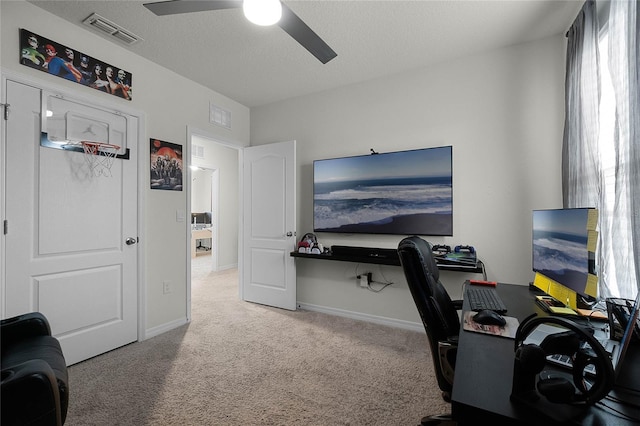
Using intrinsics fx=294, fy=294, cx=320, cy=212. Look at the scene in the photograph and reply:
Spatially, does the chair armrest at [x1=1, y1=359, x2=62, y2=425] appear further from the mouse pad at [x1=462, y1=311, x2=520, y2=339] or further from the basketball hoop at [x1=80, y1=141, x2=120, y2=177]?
the basketball hoop at [x1=80, y1=141, x2=120, y2=177]

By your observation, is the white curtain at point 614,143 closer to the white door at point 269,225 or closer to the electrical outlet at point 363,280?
the electrical outlet at point 363,280

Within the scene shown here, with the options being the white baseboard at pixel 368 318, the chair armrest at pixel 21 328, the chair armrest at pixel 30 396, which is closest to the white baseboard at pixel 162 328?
the chair armrest at pixel 21 328

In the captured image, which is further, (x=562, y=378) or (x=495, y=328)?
(x=495, y=328)

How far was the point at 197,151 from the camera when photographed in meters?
5.92

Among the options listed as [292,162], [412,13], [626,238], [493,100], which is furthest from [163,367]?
[493,100]

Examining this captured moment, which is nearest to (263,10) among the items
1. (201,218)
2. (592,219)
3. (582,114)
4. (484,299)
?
(592,219)

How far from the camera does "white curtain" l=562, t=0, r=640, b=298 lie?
53.1 inches

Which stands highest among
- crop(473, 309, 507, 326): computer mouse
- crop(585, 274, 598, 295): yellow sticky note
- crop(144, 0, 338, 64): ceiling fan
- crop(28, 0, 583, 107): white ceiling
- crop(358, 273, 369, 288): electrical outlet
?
crop(28, 0, 583, 107): white ceiling

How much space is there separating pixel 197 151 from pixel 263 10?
4813 mm

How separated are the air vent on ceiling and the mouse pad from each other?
3173mm

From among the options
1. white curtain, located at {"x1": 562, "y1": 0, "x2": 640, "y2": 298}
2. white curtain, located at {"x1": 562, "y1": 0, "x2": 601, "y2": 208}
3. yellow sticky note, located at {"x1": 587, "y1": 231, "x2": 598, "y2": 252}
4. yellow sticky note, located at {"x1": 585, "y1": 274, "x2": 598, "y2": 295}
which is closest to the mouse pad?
yellow sticky note, located at {"x1": 585, "y1": 274, "x2": 598, "y2": 295}

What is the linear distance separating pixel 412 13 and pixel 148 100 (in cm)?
252

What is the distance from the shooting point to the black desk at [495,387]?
656 mm

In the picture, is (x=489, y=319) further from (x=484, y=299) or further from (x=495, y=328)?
(x=484, y=299)
